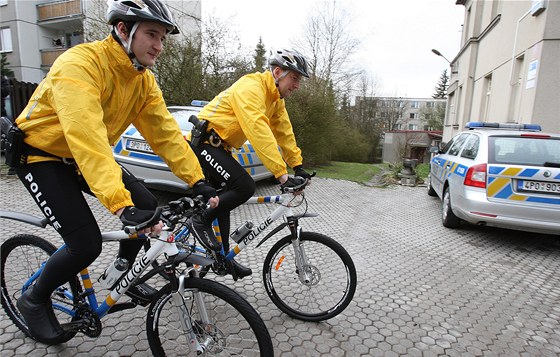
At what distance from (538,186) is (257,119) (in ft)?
12.8

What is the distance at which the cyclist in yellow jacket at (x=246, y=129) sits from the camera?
2.76m

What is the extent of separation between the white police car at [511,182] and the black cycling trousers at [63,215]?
4683 millimetres

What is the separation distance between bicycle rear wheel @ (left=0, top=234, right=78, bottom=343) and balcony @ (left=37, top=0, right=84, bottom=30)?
904 inches

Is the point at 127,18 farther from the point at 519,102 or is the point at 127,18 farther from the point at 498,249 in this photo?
the point at 519,102

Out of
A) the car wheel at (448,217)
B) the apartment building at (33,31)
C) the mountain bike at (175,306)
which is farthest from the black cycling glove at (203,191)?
the apartment building at (33,31)

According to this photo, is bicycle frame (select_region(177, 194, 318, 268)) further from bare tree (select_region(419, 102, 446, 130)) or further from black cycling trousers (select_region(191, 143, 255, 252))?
bare tree (select_region(419, 102, 446, 130))

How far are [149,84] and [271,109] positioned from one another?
1.19 meters

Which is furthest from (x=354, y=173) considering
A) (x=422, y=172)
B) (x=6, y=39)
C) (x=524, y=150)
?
(x=6, y=39)

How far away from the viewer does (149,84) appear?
7.57ft

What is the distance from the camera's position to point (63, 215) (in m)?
1.93

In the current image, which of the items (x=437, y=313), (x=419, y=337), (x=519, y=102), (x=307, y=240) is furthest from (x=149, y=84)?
(x=519, y=102)

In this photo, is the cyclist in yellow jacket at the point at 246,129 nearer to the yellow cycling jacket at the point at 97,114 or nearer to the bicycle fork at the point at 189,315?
the yellow cycling jacket at the point at 97,114

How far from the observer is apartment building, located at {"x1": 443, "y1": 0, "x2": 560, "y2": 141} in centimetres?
815

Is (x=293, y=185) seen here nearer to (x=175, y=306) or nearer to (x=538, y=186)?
(x=175, y=306)
